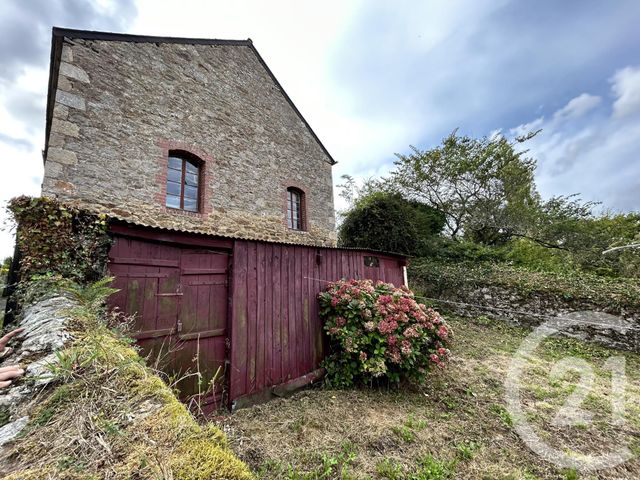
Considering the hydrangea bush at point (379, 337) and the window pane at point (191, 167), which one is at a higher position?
the window pane at point (191, 167)

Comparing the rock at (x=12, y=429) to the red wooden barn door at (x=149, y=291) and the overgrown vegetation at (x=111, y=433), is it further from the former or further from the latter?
the red wooden barn door at (x=149, y=291)

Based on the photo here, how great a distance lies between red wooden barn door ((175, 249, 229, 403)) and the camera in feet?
12.0

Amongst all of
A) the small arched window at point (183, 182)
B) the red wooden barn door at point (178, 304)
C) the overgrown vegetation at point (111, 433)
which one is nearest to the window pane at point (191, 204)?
the small arched window at point (183, 182)

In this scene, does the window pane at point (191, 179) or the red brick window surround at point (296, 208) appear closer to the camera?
the window pane at point (191, 179)

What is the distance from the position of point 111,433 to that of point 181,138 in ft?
23.7

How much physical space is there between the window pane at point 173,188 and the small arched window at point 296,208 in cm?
351

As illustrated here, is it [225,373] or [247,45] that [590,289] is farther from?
[247,45]

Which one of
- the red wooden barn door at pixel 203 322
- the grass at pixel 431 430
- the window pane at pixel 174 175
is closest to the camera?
the grass at pixel 431 430

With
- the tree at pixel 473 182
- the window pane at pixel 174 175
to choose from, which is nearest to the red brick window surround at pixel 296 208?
the window pane at pixel 174 175

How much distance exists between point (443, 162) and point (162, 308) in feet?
51.3

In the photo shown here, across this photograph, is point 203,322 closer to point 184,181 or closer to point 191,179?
point 184,181

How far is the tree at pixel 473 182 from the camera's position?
14.0 metres

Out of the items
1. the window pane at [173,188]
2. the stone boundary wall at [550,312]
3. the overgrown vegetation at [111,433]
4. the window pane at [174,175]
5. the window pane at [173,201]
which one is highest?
Answer: the window pane at [174,175]

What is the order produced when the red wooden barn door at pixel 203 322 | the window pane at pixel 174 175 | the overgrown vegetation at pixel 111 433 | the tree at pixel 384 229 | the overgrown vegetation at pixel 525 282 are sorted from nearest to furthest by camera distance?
the overgrown vegetation at pixel 111 433 < the red wooden barn door at pixel 203 322 < the window pane at pixel 174 175 < the overgrown vegetation at pixel 525 282 < the tree at pixel 384 229
